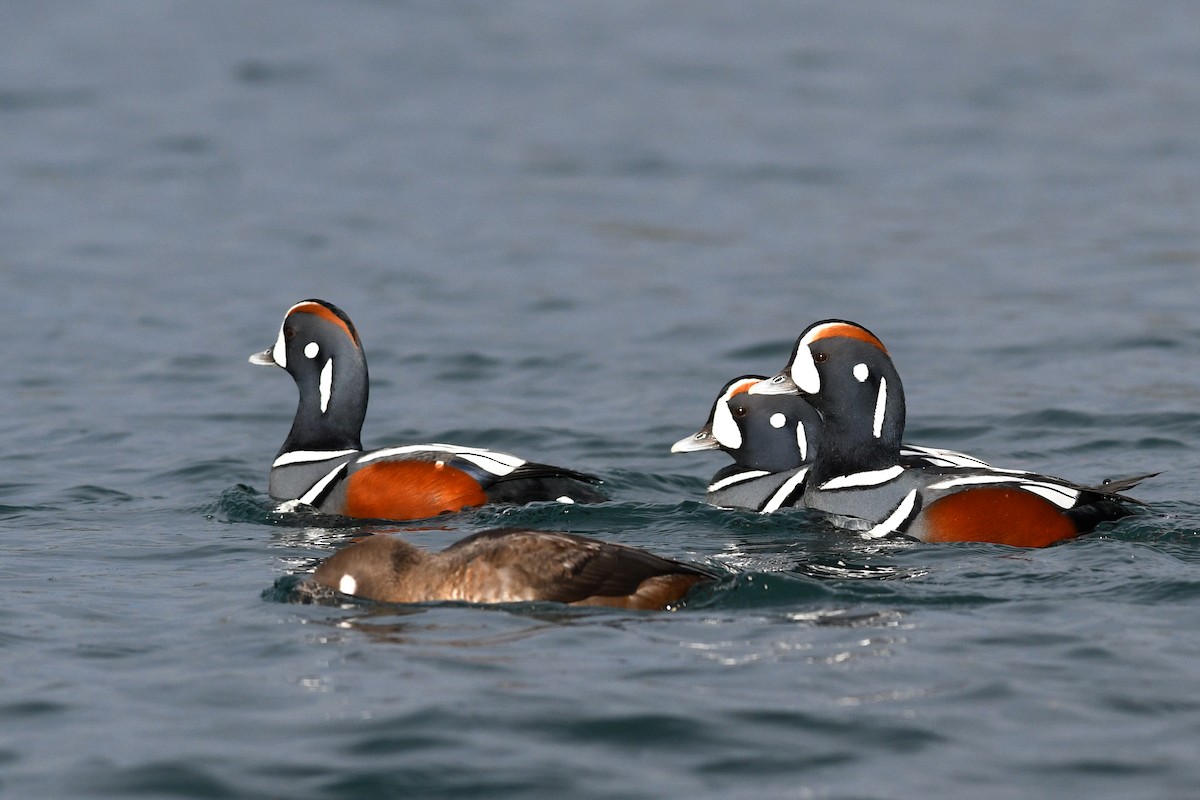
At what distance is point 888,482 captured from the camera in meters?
10.8

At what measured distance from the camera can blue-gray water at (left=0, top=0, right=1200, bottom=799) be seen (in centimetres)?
713

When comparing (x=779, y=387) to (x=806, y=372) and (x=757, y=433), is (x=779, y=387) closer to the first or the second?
(x=806, y=372)

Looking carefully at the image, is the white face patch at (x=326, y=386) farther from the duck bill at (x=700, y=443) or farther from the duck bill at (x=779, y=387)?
the duck bill at (x=779, y=387)

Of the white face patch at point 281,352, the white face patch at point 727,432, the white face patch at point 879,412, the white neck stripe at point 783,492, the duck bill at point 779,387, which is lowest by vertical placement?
the white neck stripe at point 783,492

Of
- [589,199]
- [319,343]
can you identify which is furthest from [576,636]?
[589,199]

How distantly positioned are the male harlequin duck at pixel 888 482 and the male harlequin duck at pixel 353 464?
154 centimetres

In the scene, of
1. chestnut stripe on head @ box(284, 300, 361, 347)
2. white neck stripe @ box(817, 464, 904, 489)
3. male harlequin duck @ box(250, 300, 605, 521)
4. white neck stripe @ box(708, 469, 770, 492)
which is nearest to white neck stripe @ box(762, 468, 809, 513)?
white neck stripe @ box(708, 469, 770, 492)

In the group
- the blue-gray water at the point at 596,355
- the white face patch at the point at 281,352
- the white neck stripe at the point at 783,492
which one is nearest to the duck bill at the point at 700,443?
the blue-gray water at the point at 596,355

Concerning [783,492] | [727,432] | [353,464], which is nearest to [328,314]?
[353,464]

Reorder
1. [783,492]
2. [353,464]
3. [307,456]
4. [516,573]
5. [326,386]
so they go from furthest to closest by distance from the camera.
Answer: [326,386], [307,456], [353,464], [783,492], [516,573]

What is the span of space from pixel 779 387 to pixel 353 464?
2.86 metres

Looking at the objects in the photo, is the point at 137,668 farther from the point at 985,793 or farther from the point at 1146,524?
the point at 1146,524

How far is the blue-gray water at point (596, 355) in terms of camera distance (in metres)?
7.13

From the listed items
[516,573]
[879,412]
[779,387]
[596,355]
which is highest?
[779,387]
